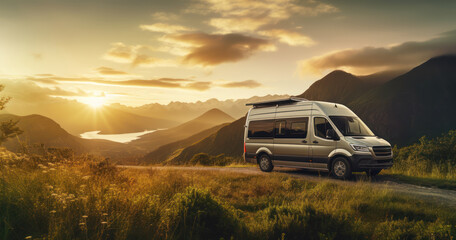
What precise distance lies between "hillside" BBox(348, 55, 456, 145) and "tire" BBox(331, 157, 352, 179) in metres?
138

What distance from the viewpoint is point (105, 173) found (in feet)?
32.4

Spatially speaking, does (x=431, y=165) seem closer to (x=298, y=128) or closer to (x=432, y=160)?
(x=432, y=160)

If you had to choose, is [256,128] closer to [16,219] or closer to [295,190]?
[295,190]

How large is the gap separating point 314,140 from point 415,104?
6709 inches

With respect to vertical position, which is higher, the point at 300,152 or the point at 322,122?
the point at 322,122

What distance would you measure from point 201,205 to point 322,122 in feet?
24.4

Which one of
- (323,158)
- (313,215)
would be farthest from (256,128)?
(313,215)

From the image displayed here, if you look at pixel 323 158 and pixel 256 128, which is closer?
pixel 323 158

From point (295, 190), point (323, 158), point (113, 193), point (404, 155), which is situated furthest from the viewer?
point (404, 155)

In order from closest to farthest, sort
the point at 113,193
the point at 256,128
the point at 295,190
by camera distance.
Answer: the point at 113,193, the point at 295,190, the point at 256,128

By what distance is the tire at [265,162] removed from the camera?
45.1 feet

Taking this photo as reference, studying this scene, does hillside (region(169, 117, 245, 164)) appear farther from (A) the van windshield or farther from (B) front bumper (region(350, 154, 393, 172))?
(B) front bumper (region(350, 154, 393, 172))

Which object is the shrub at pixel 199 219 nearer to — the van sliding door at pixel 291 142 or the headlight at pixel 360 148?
the headlight at pixel 360 148

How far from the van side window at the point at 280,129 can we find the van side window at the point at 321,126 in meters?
1.48
